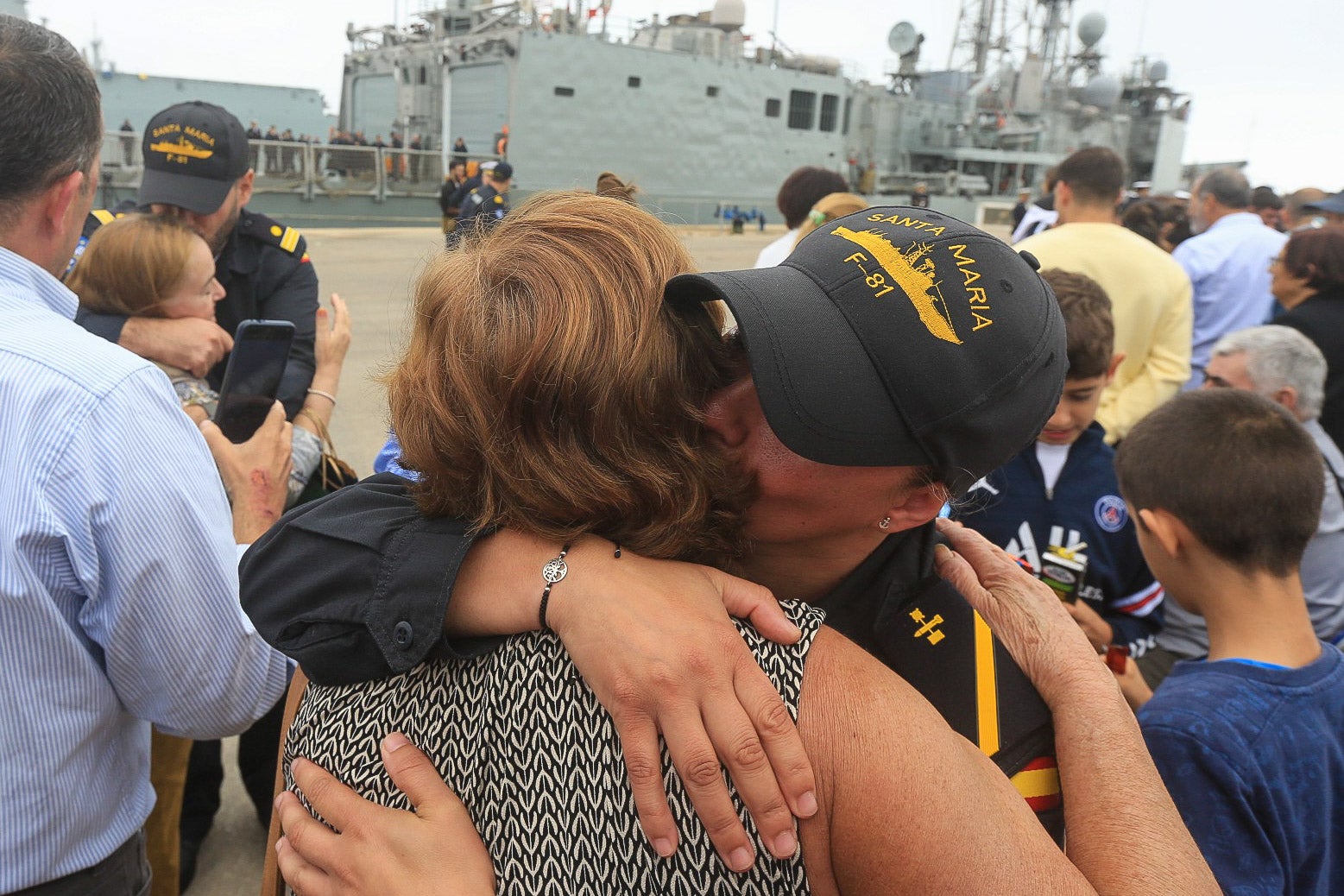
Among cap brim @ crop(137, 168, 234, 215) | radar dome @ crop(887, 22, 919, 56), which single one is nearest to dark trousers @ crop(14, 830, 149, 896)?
cap brim @ crop(137, 168, 234, 215)

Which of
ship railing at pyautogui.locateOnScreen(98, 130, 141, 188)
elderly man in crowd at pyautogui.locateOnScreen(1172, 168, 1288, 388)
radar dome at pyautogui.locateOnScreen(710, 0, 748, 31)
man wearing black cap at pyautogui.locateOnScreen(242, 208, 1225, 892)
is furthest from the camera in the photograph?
radar dome at pyautogui.locateOnScreen(710, 0, 748, 31)

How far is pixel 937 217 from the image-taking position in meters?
1.16

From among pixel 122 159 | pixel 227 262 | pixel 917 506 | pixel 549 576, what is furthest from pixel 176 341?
pixel 122 159

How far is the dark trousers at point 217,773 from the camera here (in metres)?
3.01

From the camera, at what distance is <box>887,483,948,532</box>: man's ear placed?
3.91 ft

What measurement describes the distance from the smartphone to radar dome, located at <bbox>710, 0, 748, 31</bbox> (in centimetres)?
3020

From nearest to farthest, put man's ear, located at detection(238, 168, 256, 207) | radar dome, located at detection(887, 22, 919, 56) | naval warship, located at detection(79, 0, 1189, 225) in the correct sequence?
man's ear, located at detection(238, 168, 256, 207) < naval warship, located at detection(79, 0, 1189, 225) < radar dome, located at detection(887, 22, 919, 56)

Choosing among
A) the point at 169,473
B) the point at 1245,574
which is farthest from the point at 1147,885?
the point at 169,473

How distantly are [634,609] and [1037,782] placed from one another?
24.4 inches

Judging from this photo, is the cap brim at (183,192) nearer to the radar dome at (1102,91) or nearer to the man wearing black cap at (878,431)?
the man wearing black cap at (878,431)

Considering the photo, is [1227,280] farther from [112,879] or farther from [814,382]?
[112,879]

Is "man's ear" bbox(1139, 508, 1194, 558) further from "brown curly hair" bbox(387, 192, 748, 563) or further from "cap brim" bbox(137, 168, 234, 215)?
"cap brim" bbox(137, 168, 234, 215)

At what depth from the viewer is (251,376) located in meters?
2.43

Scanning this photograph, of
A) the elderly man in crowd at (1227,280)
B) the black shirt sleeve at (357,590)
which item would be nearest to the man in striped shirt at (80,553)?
the black shirt sleeve at (357,590)
